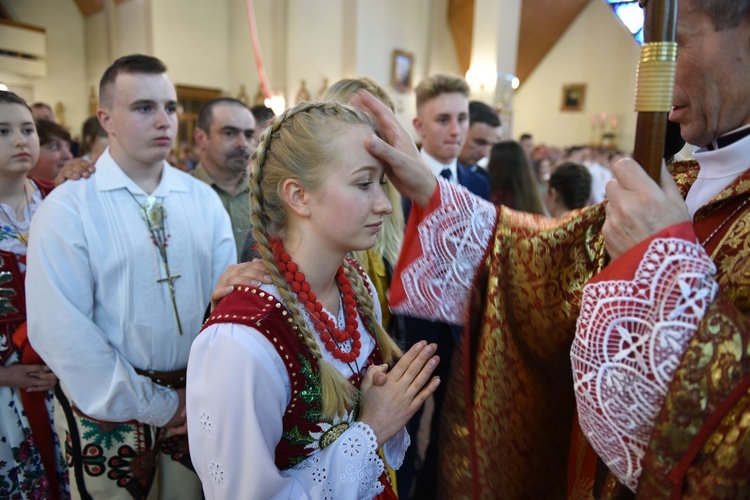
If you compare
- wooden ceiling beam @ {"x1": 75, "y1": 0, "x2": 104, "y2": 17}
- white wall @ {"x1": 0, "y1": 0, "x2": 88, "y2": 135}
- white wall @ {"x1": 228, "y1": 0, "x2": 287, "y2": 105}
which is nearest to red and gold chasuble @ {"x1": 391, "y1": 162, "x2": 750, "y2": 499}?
white wall @ {"x1": 228, "y1": 0, "x2": 287, "y2": 105}

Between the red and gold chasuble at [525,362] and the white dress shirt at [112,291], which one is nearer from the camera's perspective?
the red and gold chasuble at [525,362]

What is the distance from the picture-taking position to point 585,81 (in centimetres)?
1619

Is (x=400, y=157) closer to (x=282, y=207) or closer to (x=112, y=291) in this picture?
Result: (x=282, y=207)

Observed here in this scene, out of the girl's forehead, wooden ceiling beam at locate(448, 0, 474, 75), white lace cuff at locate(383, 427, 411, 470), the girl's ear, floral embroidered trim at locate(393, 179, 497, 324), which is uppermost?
wooden ceiling beam at locate(448, 0, 474, 75)

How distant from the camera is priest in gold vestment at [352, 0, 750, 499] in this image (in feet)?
2.78

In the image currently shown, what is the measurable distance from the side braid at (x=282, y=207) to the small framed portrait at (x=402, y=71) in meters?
10.2

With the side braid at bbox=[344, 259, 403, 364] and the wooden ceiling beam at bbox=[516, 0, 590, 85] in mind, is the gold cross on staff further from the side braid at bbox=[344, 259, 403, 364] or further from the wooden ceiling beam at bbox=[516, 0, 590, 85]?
the wooden ceiling beam at bbox=[516, 0, 590, 85]

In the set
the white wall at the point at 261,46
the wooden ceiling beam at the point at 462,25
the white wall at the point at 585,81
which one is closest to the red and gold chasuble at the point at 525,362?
the white wall at the point at 261,46

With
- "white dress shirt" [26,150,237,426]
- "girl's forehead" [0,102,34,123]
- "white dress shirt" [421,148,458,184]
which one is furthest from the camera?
"white dress shirt" [421,148,458,184]

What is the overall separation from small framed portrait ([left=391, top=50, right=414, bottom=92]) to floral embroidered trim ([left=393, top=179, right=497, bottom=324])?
1022cm

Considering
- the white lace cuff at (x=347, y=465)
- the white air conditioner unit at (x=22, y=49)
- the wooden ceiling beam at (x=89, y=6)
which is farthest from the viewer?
the wooden ceiling beam at (x=89, y=6)

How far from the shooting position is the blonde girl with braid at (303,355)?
3.61 ft

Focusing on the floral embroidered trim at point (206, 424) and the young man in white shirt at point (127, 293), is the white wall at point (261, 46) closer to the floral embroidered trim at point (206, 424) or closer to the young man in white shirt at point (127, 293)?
the young man in white shirt at point (127, 293)

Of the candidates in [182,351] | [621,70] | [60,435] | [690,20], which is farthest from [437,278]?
[621,70]
